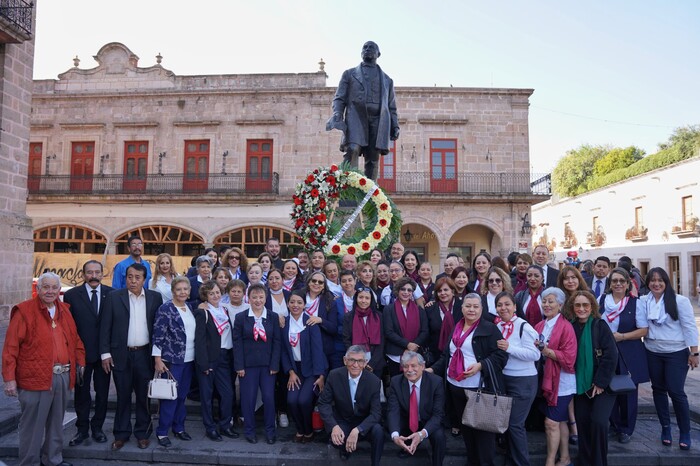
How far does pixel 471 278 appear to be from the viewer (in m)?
5.53

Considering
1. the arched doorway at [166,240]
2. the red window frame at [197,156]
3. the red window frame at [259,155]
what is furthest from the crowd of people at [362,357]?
the red window frame at [197,156]

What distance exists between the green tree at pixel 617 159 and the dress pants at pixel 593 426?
38677 millimetres

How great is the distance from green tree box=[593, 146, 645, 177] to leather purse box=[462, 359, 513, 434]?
129 ft

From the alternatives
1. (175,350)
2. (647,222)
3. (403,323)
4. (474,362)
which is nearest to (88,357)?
(175,350)

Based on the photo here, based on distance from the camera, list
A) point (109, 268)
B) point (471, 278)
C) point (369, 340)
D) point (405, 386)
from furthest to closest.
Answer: point (109, 268), point (471, 278), point (369, 340), point (405, 386)

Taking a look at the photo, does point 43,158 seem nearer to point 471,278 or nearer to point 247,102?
point 247,102

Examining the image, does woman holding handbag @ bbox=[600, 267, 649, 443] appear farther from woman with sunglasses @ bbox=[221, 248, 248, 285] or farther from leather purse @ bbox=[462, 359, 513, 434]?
woman with sunglasses @ bbox=[221, 248, 248, 285]

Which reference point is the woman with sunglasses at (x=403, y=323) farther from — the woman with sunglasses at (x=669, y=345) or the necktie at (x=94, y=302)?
the necktie at (x=94, y=302)

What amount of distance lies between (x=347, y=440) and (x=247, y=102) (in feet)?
59.1

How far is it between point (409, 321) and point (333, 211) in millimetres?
2574

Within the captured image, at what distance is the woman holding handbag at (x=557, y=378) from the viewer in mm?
3756

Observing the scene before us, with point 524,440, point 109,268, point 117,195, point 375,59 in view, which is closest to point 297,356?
point 524,440

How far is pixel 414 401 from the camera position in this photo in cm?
388

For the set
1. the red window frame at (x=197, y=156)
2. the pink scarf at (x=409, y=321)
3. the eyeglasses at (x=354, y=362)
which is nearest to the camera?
the eyeglasses at (x=354, y=362)
